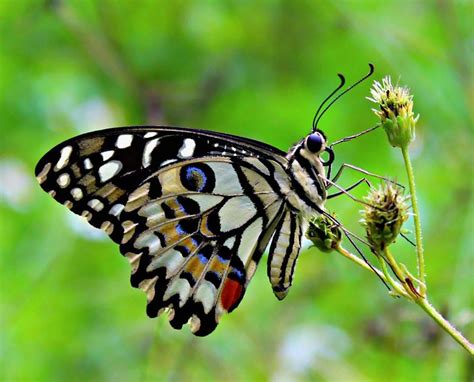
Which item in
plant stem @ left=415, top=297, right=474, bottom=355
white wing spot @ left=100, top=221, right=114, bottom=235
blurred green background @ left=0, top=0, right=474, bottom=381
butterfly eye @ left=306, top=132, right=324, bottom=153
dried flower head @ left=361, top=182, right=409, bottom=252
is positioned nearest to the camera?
plant stem @ left=415, top=297, right=474, bottom=355

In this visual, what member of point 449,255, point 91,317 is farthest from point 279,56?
point 91,317

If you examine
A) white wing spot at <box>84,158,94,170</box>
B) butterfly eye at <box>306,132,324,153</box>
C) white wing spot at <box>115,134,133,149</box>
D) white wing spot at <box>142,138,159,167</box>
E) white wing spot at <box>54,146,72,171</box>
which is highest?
butterfly eye at <box>306,132,324,153</box>

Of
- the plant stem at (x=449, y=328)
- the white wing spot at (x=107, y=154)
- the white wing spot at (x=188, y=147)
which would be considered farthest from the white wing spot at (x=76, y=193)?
the plant stem at (x=449, y=328)

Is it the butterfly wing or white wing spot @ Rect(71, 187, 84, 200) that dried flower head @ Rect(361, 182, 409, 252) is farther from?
white wing spot @ Rect(71, 187, 84, 200)

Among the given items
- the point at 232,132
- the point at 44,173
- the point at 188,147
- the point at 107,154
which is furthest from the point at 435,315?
the point at 232,132

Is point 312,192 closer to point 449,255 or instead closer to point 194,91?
point 449,255

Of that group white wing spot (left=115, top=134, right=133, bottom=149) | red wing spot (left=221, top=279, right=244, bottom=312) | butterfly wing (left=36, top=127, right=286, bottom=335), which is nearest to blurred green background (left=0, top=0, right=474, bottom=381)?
butterfly wing (left=36, top=127, right=286, bottom=335)
